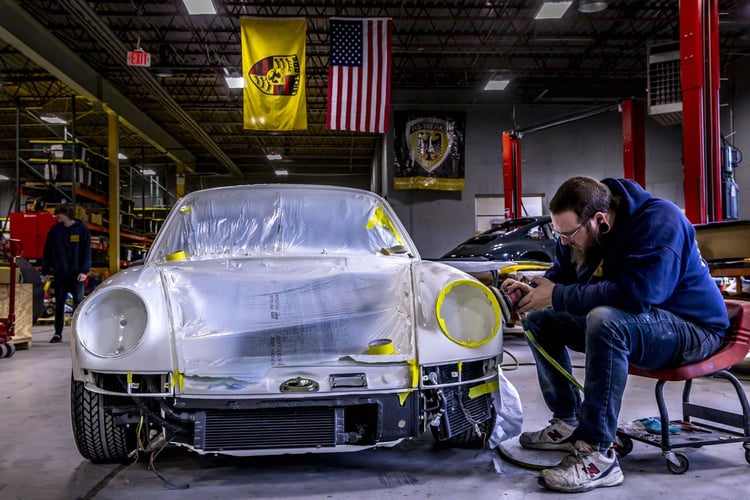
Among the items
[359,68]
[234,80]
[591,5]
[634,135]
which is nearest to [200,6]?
[359,68]

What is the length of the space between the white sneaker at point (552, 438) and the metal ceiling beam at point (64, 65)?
11.4 meters

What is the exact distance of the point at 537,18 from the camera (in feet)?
38.0

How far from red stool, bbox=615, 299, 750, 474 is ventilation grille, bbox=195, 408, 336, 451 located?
1.21 m

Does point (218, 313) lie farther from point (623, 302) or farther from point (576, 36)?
point (576, 36)

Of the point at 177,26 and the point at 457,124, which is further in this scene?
the point at 457,124

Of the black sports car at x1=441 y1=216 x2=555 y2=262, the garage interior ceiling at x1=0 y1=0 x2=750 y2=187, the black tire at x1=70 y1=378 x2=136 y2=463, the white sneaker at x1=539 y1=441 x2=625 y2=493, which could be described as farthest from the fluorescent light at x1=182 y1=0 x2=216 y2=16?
the white sneaker at x1=539 y1=441 x2=625 y2=493

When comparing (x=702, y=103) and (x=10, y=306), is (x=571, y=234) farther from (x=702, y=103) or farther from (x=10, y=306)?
(x=10, y=306)

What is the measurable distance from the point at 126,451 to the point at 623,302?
1.97 m

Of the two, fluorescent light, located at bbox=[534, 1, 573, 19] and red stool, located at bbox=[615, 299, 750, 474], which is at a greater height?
fluorescent light, located at bbox=[534, 1, 573, 19]

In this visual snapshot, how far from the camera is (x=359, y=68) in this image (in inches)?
340

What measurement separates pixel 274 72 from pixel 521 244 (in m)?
4.39

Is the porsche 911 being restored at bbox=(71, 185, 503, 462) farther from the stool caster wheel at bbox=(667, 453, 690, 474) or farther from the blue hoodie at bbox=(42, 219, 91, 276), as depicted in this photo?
the blue hoodie at bbox=(42, 219, 91, 276)

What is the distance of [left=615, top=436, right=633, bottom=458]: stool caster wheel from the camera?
2404 millimetres

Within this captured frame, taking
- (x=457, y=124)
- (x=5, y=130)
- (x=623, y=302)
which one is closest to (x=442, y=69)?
(x=457, y=124)
